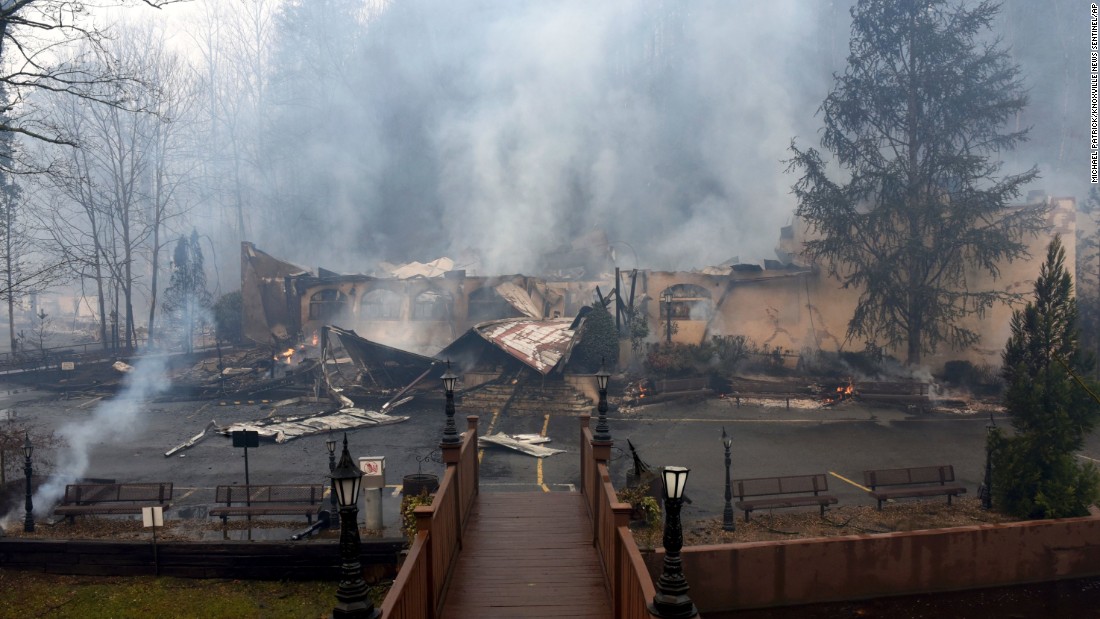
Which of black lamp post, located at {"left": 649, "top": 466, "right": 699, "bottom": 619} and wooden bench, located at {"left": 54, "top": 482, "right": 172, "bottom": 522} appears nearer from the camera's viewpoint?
black lamp post, located at {"left": 649, "top": 466, "right": 699, "bottom": 619}

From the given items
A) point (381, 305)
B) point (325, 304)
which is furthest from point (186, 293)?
point (381, 305)

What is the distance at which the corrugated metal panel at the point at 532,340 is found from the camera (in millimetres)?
26297

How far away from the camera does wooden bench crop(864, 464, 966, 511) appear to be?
556 inches

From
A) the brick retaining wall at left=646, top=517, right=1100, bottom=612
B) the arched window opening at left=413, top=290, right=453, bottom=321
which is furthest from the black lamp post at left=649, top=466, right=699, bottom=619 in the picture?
the arched window opening at left=413, top=290, right=453, bottom=321

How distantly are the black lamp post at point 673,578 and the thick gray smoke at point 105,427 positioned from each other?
15778mm

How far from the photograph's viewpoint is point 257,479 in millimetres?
17062

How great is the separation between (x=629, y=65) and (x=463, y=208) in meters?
20.0

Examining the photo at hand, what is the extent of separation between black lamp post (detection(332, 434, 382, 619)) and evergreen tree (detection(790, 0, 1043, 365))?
88.5 feet

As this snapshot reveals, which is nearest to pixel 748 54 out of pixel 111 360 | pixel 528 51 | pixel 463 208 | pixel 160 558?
pixel 528 51

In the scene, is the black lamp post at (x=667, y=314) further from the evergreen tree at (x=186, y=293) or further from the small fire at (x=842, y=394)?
the evergreen tree at (x=186, y=293)

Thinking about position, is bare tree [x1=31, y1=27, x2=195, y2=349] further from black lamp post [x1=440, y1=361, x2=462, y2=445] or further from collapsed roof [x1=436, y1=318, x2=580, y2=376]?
black lamp post [x1=440, y1=361, x2=462, y2=445]

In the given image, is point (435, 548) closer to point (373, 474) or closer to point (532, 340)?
point (373, 474)

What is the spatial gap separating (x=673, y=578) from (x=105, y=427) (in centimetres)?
2446

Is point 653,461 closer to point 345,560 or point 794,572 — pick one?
point 794,572
